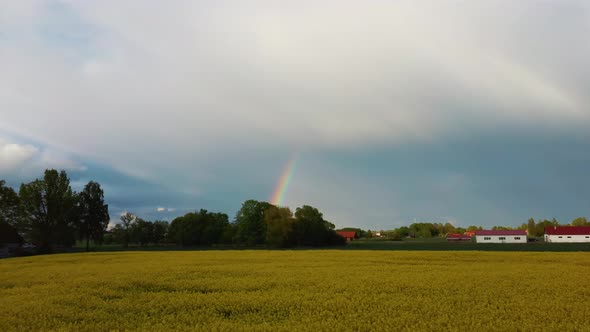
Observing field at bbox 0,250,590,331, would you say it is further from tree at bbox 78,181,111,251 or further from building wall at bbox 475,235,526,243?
building wall at bbox 475,235,526,243

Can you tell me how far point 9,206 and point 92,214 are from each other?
18803mm

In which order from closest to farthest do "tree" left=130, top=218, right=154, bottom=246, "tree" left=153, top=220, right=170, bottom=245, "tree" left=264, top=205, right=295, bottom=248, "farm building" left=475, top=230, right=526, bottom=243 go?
1. "tree" left=264, top=205, right=295, bottom=248
2. "farm building" left=475, top=230, right=526, bottom=243
3. "tree" left=130, top=218, right=154, bottom=246
4. "tree" left=153, top=220, right=170, bottom=245

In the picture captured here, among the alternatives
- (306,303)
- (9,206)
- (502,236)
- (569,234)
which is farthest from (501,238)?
(306,303)

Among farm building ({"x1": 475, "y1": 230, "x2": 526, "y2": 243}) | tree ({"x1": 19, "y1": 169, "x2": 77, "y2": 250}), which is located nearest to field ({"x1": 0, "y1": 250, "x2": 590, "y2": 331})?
tree ({"x1": 19, "y1": 169, "x2": 77, "y2": 250})

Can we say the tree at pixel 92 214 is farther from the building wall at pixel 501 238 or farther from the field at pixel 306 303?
A: the building wall at pixel 501 238

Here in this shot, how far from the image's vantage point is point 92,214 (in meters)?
103

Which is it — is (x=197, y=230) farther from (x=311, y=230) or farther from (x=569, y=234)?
(x=569, y=234)

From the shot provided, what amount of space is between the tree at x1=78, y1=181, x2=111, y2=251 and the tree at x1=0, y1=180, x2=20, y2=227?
14.9 metres

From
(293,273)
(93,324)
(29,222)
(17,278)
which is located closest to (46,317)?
(93,324)

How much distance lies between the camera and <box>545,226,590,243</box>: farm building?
142m

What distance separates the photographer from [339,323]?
12734mm

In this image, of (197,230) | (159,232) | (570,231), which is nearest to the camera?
(197,230)

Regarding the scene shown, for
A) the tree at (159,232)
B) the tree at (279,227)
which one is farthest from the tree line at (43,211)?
the tree at (159,232)

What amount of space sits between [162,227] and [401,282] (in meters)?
158
